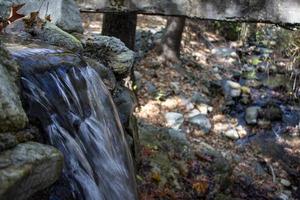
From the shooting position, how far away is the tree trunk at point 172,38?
9828 mm

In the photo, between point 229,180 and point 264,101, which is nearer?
point 229,180

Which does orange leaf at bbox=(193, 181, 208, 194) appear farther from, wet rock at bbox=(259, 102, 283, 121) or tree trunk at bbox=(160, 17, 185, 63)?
tree trunk at bbox=(160, 17, 185, 63)

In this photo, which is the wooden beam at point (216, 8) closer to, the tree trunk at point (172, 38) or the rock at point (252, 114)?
the rock at point (252, 114)

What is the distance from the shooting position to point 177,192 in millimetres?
5539

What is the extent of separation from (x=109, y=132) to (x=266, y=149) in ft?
18.5

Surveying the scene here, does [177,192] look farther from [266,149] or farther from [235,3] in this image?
[266,149]

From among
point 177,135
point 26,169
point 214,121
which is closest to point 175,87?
point 214,121

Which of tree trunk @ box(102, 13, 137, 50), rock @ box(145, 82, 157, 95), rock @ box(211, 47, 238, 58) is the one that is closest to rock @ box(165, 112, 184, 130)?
rock @ box(145, 82, 157, 95)

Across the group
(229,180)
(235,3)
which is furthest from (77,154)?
(229,180)

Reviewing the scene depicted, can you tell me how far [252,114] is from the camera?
30.4 feet

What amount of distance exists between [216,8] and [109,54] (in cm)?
140

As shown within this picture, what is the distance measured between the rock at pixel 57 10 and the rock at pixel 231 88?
242 inches

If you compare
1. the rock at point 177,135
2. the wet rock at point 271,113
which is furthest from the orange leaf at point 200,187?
the wet rock at point 271,113

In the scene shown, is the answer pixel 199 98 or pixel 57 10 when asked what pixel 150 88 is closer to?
pixel 199 98
